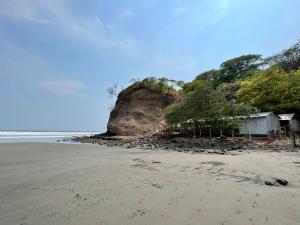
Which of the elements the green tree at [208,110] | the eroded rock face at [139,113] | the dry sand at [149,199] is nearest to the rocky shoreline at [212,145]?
the green tree at [208,110]

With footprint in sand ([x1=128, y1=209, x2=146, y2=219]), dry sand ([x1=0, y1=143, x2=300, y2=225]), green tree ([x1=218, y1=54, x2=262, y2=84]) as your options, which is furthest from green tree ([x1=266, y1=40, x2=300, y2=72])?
footprint in sand ([x1=128, y1=209, x2=146, y2=219])

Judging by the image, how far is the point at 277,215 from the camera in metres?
3.60

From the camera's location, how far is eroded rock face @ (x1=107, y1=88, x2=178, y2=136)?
3581 cm

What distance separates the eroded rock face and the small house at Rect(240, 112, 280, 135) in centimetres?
1273

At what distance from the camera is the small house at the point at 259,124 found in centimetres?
2495

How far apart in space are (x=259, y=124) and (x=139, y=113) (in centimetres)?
1821

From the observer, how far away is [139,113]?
3794cm

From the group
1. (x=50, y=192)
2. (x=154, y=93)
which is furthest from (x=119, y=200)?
(x=154, y=93)

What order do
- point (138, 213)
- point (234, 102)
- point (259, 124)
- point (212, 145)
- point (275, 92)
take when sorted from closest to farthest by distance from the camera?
1. point (138, 213)
2. point (212, 145)
3. point (259, 124)
4. point (234, 102)
5. point (275, 92)

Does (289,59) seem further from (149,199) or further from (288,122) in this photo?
(149,199)

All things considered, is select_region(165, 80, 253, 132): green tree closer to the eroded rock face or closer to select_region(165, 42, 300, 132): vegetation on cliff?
select_region(165, 42, 300, 132): vegetation on cliff

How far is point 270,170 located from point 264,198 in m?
3.44

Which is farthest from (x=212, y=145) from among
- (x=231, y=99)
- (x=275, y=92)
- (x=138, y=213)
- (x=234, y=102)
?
(x=275, y=92)

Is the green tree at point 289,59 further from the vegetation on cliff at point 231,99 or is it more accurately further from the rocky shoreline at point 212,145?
the rocky shoreline at point 212,145
